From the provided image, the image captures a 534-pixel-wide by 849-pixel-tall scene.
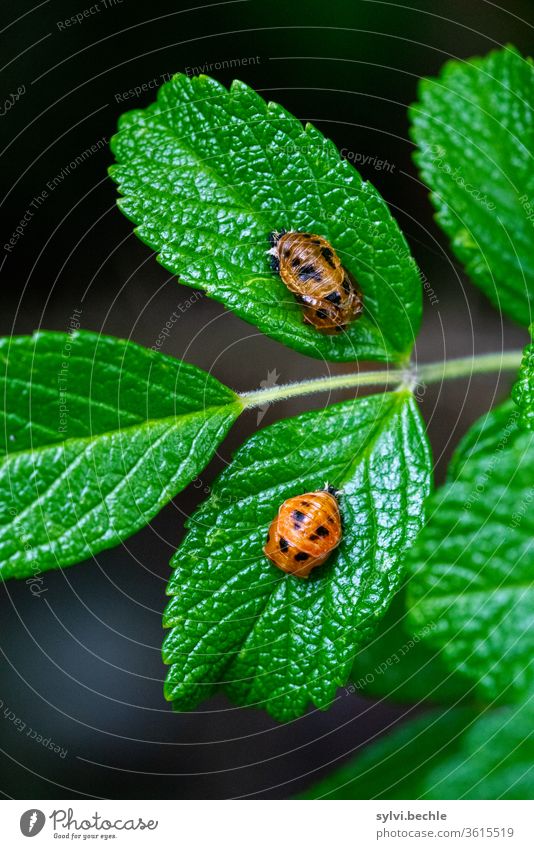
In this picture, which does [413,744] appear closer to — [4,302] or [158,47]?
[4,302]

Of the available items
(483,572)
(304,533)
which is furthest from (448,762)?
(304,533)

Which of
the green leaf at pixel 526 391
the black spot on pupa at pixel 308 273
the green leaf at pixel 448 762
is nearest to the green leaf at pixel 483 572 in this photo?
the green leaf at pixel 526 391

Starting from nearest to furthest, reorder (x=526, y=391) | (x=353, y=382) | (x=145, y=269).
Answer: (x=526, y=391) → (x=353, y=382) → (x=145, y=269)

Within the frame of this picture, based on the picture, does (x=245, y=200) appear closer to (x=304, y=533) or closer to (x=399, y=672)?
(x=304, y=533)

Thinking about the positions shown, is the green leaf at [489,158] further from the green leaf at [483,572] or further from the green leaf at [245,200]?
the green leaf at [483,572]

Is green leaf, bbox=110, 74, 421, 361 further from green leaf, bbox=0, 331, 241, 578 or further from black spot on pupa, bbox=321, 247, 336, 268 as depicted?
green leaf, bbox=0, 331, 241, 578

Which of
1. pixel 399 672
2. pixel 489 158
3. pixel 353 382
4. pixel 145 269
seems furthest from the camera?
pixel 145 269
